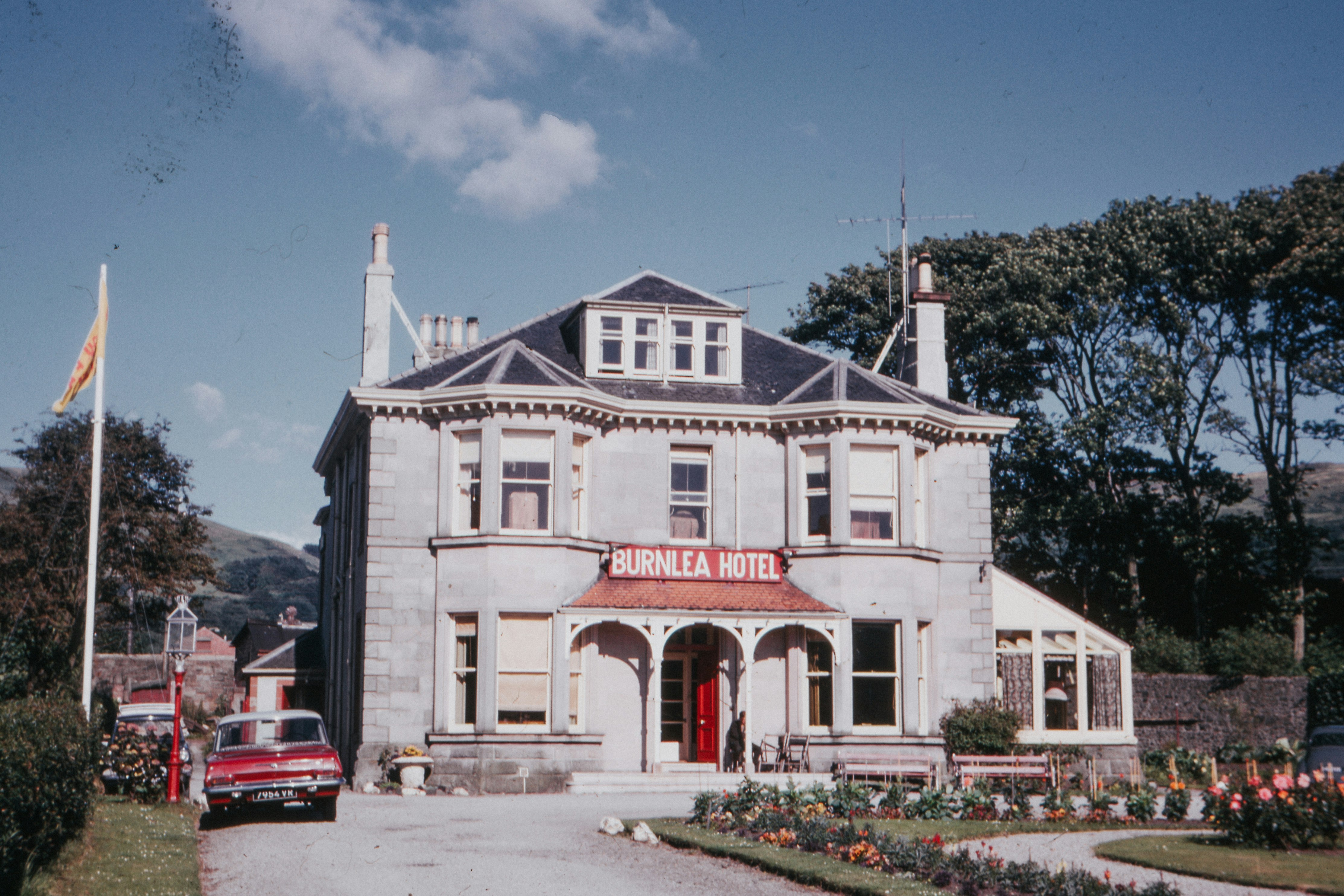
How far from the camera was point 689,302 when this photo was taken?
28344 mm

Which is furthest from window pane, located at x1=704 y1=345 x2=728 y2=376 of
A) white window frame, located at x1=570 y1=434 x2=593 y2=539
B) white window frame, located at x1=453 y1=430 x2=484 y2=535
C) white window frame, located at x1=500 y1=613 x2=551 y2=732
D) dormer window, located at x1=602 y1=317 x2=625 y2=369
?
white window frame, located at x1=500 y1=613 x2=551 y2=732

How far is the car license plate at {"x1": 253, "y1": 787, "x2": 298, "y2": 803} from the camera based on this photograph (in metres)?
17.9

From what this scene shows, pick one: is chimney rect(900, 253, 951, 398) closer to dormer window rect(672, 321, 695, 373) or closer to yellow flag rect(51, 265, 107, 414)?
dormer window rect(672, 321, 695, 373)

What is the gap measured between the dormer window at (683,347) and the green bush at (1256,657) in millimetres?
17988

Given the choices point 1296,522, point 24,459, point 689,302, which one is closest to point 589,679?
point 689,302

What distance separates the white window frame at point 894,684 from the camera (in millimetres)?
25828

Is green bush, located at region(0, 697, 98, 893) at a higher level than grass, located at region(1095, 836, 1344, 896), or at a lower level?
higher

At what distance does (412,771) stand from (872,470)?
1089 centimetres

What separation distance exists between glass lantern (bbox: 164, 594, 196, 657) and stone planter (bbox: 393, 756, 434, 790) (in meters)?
4.30

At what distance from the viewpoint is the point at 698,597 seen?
25.5 metres

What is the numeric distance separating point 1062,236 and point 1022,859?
105ft

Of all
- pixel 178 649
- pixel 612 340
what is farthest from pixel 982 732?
pixel 178 649

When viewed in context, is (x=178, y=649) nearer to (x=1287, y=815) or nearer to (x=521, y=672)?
(x=521, y=672)

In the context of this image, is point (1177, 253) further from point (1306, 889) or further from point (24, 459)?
point (24, 459)
